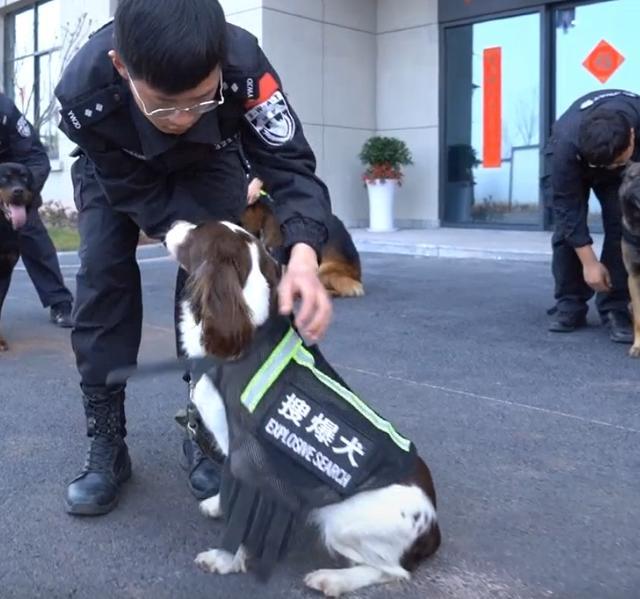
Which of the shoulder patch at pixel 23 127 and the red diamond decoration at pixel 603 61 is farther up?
the red diamond decoration at pixel 603 61

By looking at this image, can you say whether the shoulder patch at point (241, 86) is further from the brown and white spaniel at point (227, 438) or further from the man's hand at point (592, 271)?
the man's hand at point (592, 271)

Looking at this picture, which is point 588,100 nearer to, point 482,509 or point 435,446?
point 435,446

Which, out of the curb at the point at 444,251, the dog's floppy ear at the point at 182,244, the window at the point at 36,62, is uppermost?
the window at the point at 36,62

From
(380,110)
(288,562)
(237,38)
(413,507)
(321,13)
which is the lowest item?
(288,562)

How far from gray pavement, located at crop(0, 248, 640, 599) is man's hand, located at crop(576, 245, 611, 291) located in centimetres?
39

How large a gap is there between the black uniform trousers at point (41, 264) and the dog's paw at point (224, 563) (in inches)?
174

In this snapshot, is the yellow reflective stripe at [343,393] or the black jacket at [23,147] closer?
the yellow reflective stripe at [343,393]

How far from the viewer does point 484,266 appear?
9.59m

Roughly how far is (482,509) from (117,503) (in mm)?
1312

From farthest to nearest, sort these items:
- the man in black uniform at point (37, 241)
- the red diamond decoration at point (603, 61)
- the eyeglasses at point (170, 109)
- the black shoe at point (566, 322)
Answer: the red diamond decoration at point (603, 61)
the man in black uniform at point (37, 241)
the black shoe at point (566, 322)
the eyeglasses at point (170, 109)

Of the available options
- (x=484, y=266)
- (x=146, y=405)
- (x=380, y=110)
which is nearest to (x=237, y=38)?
(x=146, y=405)

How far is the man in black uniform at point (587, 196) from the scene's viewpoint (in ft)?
17.4

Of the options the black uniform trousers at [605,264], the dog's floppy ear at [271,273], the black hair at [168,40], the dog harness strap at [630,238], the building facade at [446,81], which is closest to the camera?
the black hair at [168,40]

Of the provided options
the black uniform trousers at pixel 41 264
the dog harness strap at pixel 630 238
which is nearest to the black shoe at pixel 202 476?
the dog harness strap at pixel 630 238
